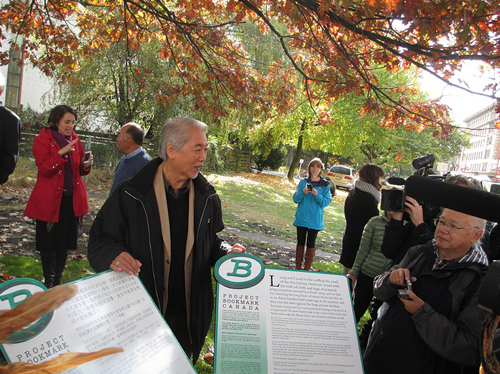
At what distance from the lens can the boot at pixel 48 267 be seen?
3832 mm

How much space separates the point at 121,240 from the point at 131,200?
245 millimetres

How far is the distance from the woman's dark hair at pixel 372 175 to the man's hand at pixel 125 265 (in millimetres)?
3529

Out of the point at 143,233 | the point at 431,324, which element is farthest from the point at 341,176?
the point at 143,233

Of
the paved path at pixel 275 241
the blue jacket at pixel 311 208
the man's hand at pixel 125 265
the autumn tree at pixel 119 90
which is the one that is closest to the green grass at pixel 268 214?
the paved path at pixel 275 241

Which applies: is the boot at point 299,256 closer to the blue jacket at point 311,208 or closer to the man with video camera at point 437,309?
the blue jacket at point 311,208

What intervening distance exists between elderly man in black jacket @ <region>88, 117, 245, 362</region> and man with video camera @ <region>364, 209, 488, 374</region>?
100 cm

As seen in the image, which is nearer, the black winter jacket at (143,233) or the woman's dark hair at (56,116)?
the black winter jacket at (143,233)

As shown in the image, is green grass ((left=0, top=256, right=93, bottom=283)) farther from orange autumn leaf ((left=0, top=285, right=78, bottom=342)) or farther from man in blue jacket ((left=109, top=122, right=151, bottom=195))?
orange autumn leaf ((left=0, top=285, right=78, bottom=342))

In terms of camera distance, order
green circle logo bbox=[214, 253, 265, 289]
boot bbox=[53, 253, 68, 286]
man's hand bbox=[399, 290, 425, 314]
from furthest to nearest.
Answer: boot bbox=[53, 253, 68, 286] < man's hand bbox=[399, 290, 425, 314] < green circle logo bbox=[214, 253, 265, 289]

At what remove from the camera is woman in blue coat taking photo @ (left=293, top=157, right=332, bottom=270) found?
6.02 m

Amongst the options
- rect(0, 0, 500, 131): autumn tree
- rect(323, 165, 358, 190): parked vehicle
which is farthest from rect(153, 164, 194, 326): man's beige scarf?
rect(323, 165, 358, 190): parked vehicle

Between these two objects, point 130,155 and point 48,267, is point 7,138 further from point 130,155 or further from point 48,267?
point 48,267

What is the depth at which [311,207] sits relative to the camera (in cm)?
602

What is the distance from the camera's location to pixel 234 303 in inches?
66.2
